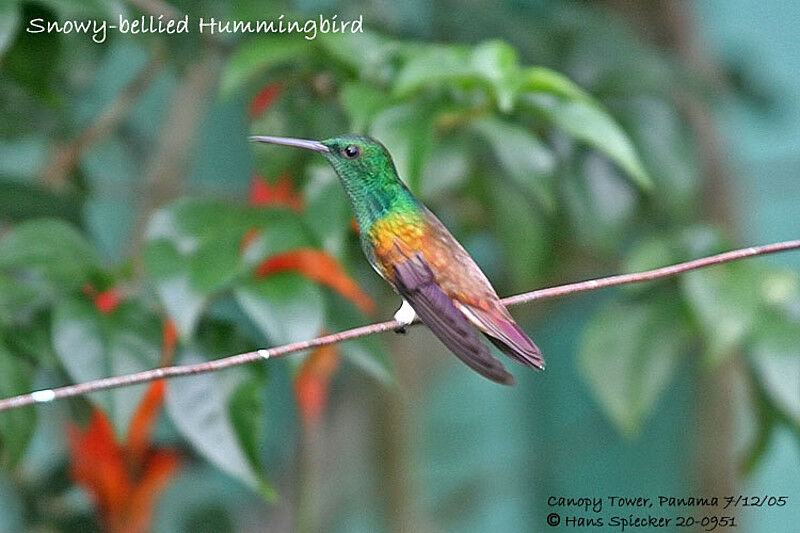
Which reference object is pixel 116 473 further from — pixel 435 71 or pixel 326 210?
pixel 435 71

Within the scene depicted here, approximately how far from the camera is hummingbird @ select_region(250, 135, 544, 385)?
0.91 meters

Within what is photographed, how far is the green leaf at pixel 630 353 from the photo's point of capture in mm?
1372

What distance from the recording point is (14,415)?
3.70ft

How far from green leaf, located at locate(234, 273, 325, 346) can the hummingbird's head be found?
211 mm

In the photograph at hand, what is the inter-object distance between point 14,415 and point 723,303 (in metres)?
0.79

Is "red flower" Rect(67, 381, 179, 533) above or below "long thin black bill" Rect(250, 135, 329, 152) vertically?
below

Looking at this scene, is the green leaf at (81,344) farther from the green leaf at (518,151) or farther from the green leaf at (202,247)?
the green leaf at (518,151)

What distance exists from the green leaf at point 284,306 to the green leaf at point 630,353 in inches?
14.8

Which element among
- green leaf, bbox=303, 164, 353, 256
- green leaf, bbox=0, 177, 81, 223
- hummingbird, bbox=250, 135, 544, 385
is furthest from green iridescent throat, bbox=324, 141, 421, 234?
green leaf, bbox=0, 177, 81, 223

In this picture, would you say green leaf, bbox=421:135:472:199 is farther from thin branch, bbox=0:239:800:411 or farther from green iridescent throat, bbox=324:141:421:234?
thin branch, bbox=0:239:800:411

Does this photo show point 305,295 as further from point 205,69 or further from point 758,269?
point 205,69

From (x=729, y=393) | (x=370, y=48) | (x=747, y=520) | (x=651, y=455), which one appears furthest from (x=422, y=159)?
(x=651, y=455)

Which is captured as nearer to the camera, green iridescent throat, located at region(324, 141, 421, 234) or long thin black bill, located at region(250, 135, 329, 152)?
long thin black bill, located at region(250, 135, 329, 152)

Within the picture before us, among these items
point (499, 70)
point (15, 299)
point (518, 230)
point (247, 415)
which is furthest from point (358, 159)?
point (518, 230)
